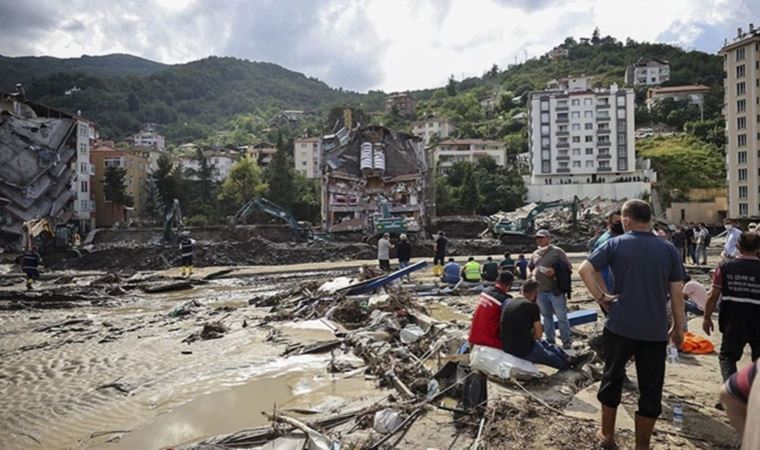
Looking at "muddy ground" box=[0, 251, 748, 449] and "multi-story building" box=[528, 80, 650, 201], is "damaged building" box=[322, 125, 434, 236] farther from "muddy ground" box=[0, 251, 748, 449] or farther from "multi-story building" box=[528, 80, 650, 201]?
"muddy ground" box=[0, 251, 748, 449]

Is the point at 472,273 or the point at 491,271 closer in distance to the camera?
the point at 491,271

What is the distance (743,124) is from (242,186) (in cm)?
5674

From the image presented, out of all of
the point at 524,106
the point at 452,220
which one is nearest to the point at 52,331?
the point at 452,220

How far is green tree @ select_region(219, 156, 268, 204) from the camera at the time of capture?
5991cm

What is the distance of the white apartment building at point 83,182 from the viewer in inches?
2092

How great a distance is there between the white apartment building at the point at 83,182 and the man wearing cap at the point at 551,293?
187 ft

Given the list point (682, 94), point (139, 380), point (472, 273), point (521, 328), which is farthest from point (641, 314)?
point (682, 94)

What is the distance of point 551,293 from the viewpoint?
6879 mm

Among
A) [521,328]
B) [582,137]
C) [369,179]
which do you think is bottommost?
[521,328]

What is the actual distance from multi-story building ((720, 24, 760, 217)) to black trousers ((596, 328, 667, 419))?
194 ft

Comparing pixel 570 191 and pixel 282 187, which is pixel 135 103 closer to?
pixel 282 187

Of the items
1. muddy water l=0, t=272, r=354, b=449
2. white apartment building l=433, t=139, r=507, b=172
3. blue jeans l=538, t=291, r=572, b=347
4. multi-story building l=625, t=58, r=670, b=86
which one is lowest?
muddy water l=0, t=272, r=354, b=449

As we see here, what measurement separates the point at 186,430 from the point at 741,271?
20.8 ft

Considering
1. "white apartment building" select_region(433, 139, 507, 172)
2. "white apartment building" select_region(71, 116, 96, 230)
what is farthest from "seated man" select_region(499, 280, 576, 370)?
"white apartment building" select_region(433, 139, 507, 172)
